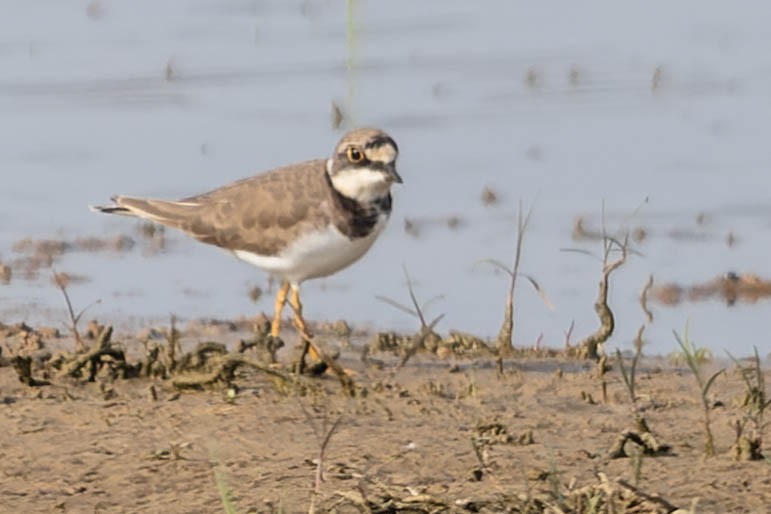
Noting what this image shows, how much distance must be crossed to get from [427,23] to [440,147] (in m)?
3.31

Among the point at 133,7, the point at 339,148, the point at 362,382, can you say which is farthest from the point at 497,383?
the point at 133,7

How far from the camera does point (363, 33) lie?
48.2 feet

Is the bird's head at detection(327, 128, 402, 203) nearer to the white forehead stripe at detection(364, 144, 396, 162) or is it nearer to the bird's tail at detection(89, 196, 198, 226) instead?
the white forehead stripe at detection(364, 144, 396, 162)

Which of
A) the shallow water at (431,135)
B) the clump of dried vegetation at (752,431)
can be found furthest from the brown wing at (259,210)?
the clump of dried vegetation at (752,431)

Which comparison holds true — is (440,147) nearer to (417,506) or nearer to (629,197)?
(629,197)

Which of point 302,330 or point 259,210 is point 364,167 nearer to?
point 259,210

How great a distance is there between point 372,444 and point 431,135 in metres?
6.11

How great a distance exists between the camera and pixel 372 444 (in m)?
6.13

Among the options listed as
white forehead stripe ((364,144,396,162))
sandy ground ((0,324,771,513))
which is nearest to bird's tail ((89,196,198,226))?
white forehead stripe ((364,144,396,162))

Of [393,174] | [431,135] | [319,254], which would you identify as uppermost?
[431,135]

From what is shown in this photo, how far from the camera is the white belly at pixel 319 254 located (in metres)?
8.12

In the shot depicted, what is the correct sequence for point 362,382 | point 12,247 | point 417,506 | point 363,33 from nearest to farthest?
point 417,506 < point 362,382 < point 12,247 < point 363,33

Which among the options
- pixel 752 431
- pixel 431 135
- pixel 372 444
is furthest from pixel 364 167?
pixel 431 135

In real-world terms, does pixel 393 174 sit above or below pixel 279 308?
above
